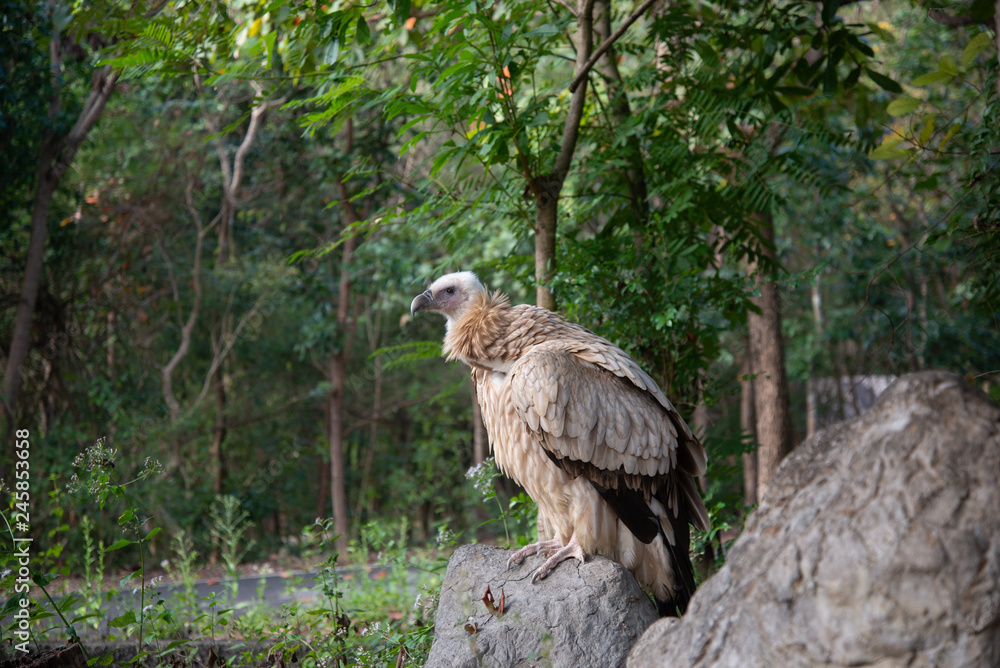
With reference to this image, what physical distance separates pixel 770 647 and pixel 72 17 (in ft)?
17.5

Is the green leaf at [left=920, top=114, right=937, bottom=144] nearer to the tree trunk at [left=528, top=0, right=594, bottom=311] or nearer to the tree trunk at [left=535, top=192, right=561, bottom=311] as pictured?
the tree trunk at [left=528, top=0, right=594, bottom=311]

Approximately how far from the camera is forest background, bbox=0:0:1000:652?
392 centimetres

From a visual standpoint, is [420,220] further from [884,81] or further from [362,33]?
[884,81]

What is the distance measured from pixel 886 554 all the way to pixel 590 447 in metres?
1.60

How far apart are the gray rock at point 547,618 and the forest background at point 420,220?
2.43ft

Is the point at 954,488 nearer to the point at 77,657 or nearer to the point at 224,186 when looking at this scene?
the point at 77,657

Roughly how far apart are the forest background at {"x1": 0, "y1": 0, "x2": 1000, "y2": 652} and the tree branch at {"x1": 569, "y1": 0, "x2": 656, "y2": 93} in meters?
0.04

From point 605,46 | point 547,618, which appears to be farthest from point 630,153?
point 547,618

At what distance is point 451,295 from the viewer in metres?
3.90

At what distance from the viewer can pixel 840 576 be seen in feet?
5.45

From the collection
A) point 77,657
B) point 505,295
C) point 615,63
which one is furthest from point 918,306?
point 77,657

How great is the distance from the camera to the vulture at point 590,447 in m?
3.15

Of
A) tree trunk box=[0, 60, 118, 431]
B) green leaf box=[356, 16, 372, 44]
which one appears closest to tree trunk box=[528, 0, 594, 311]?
green leaf box=[356, 16, 372, 44]

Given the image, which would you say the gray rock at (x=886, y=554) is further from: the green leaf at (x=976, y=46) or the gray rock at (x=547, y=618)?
the green leaf at (x=976, y=46)
